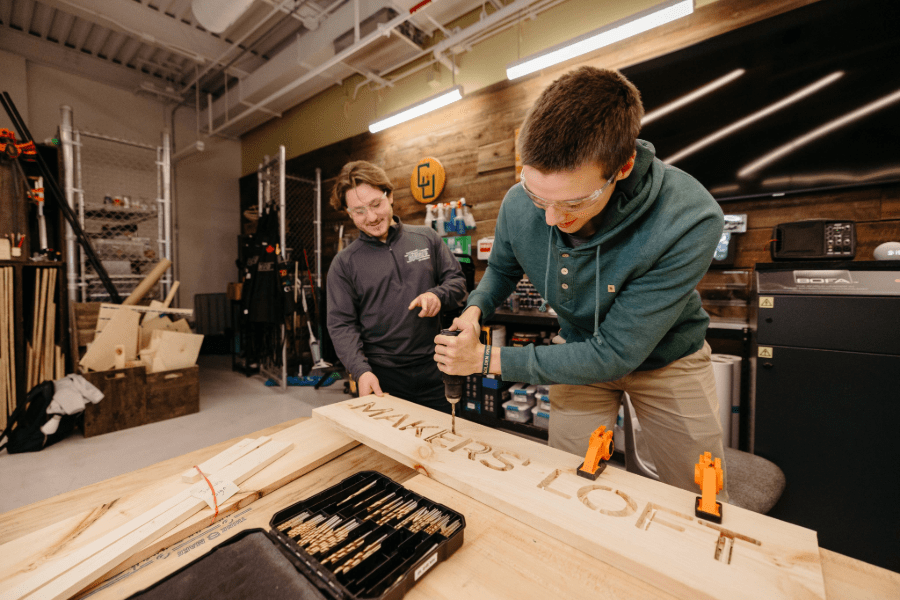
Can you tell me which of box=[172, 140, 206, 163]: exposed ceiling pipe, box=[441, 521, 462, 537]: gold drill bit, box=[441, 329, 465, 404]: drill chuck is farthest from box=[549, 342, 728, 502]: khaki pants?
box=[172, 140, 206, 163]: exposed ceiling pipe

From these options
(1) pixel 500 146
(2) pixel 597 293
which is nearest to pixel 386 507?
(2) pixel 597 293

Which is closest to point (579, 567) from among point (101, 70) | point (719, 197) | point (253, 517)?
point (253, 517)

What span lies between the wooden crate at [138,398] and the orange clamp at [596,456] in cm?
351

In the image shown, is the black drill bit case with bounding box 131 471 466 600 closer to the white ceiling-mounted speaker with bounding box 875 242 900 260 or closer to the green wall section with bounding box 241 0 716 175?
the white ceiling-mounted speaker with bounding box 875 242 900 260

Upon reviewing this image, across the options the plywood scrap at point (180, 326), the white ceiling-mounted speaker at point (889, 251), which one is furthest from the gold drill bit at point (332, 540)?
the plywood scrap at point (180, 326)

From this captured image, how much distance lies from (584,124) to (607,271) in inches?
15.6

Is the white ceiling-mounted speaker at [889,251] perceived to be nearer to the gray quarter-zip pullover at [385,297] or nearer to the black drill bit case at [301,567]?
the gray quarter-zip pullover at [385,297]

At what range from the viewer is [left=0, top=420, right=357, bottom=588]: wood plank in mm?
680

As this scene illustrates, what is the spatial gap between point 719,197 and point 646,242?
196 cm

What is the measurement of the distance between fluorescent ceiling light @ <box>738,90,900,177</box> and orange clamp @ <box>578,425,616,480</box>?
225 centimetres

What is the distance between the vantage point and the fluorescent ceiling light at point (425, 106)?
3207 millimetres

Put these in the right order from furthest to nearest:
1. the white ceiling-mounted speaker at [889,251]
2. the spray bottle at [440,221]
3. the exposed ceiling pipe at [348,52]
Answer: the spray bottle at [440,221]
the exposed ceiling pipe at [348,52]
the white ceiling-mounted speaker at [889,251]

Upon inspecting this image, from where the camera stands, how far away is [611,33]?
7.64 feet

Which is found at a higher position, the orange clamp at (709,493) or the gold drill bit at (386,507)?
the orange clamp at (709,493)
